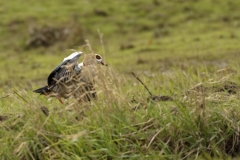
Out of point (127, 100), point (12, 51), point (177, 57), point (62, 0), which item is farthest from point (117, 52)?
point (127, 100)

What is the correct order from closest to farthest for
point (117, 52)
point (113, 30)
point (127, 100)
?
point (127, 100) < point (117, 52) < point (113, 30)

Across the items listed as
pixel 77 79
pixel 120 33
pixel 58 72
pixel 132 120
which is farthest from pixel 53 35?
pixel 132 120

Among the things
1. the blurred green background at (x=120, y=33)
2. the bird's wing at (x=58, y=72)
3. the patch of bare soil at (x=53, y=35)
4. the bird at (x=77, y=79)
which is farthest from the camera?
the patch of bare soil at (x=53, y=35)

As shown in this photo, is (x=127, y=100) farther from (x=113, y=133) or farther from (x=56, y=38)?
(x=56, y=38)

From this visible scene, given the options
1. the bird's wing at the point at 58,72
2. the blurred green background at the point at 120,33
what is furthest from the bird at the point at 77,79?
the blurred green background at the point at 120,33

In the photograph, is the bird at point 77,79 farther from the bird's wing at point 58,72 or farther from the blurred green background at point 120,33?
the blurred green background at point 120,33

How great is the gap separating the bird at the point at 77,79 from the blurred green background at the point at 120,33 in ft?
22.7

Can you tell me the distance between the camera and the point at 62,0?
23953 mm

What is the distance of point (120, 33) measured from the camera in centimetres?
2048

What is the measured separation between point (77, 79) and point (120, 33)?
49.2 ft

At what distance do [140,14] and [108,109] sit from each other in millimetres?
16809

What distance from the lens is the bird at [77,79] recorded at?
5.48 m

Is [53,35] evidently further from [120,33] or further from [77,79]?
[77,79]

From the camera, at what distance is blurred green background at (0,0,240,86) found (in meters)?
14.9
